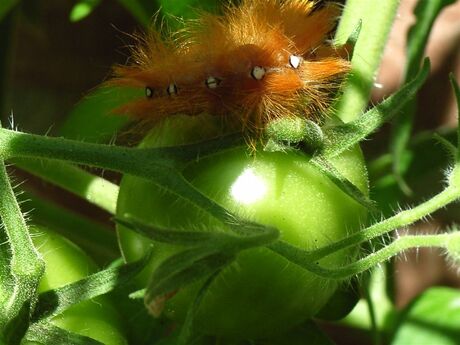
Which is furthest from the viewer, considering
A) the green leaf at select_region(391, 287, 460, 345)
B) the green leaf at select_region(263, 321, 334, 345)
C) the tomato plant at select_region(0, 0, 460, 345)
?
the green leaf at select_region(391, 287, 460, 345)

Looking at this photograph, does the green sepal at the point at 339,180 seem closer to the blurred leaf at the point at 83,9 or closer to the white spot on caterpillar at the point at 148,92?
the white spot on caterpillar at the point at 148,92

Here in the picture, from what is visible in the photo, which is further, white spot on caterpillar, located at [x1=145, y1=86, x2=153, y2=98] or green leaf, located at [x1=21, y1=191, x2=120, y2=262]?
green leaf, located at [x1=21, y1=191, x2=120, y2=262]

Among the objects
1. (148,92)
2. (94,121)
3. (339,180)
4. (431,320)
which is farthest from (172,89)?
(431,320)

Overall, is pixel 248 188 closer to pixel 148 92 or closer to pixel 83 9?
pixel 148 92

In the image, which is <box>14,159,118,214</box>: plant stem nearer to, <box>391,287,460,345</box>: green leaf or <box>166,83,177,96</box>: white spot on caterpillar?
<box>166,83,177,96</box>: white spot on caterpillar

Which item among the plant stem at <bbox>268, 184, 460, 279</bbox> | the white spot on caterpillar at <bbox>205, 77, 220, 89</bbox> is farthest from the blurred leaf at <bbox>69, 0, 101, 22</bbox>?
the plant stem at <bbox>268, 184, 460, 279</bbox>

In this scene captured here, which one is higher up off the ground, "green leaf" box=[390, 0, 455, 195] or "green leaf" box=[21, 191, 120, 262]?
"green leaf" box=[390, 0, 455, 195]
